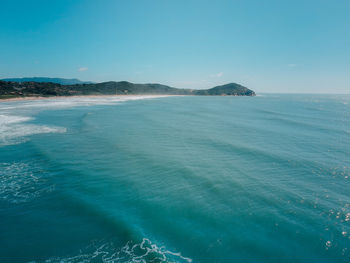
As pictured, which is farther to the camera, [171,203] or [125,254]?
[171,203]

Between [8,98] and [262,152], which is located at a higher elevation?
[8,98]

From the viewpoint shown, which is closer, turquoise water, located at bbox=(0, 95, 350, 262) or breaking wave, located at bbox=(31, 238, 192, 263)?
breaking wave, located at bbox=(31, 238, 192, 263)

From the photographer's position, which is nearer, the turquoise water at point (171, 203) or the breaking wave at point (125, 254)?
the breaking wave at point (125, 254)

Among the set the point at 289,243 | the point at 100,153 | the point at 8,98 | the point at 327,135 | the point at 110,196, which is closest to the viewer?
the point at 289,243

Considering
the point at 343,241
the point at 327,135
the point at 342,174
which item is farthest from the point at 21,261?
the point at 327,135

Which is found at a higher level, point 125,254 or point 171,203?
point 171,203

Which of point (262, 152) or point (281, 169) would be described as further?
point (262, 152)

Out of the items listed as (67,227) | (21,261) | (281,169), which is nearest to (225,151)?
(281,169)

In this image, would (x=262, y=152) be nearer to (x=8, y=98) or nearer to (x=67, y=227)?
(x=67, y=227)

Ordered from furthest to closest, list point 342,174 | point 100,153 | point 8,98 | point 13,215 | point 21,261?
point 8,98
point 100,153
point 342,174
point 13,215
point 21,261

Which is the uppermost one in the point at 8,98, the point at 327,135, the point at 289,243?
the point at 8,98
